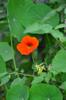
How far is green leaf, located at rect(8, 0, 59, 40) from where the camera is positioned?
1982mm

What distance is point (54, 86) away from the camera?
168cm

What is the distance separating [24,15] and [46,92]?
470mm

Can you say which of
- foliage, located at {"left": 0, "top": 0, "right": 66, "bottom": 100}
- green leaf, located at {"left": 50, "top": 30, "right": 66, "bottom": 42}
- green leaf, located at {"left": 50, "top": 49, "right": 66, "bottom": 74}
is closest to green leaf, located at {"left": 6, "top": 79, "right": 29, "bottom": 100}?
foliage, located at {"left": 0, "top": 0, "right": 66, "bottom": 100}

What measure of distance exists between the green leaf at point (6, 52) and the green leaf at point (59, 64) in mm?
313

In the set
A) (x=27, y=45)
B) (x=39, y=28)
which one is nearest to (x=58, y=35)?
(x=39, y=28)

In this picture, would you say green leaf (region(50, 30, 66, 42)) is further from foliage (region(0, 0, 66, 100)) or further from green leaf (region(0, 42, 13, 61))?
green leaf (region(0, 42, 13, 61))

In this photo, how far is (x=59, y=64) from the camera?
170cm

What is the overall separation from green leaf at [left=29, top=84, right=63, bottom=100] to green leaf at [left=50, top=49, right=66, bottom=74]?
67 millimetres

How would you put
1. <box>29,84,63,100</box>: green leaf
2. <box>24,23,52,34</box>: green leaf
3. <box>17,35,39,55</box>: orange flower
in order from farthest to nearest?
<box>17,35,39,55</box>: orange flower
<box>24,23,52,34</box>: green leaf
<box>29,84,63,100</box>: green leaf

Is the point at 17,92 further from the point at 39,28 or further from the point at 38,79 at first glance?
the point at 39,28

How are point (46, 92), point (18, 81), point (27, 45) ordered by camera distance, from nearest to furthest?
point (46, 92)
point (18, 81)
point (27, 45)

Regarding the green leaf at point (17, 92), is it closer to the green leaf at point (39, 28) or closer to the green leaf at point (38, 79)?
the green leaf at point (38, 79)

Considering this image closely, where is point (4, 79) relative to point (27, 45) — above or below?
below

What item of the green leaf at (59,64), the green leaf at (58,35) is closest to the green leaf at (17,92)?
the green leaf at (59,64)
